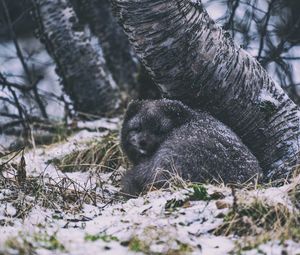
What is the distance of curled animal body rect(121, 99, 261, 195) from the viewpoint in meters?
4.72

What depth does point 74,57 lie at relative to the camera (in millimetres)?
7922

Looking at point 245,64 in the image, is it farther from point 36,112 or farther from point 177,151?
point 36,112

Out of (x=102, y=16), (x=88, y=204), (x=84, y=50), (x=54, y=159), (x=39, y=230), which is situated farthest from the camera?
(x=102, y=16)

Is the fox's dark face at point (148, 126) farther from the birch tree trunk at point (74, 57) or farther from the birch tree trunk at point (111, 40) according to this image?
the birch tree trunk at point (111, 40)

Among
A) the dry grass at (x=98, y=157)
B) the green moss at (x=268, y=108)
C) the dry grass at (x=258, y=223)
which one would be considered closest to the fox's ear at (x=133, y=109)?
the dry grass at (x=98, y=157)

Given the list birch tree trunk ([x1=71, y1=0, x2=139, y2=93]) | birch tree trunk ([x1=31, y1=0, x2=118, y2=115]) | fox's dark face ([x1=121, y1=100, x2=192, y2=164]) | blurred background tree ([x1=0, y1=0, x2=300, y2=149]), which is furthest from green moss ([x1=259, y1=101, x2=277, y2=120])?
birch tree trunk ([x1=71, y1=0, x2=139, y2=93])

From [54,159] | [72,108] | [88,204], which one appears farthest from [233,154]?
[72,108]

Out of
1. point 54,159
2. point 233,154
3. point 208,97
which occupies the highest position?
point 208,97

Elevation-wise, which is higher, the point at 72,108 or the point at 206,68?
the point at 206,68

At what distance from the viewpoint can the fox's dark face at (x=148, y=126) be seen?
5074 millimetres

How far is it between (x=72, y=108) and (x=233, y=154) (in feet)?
11.6

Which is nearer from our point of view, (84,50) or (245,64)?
(245,64)

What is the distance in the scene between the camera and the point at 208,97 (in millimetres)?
4949

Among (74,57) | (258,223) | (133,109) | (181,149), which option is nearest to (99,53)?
(74,57)
